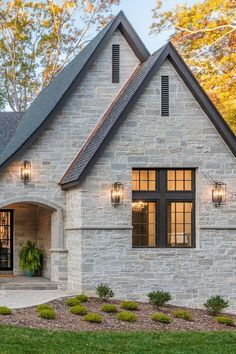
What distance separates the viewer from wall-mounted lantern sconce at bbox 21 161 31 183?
17.1 meters

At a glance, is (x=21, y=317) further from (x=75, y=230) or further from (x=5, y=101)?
A: (x=5, y=101)

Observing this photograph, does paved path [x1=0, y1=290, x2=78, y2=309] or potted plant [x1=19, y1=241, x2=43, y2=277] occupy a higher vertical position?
potted plant [x1=19, y1=241, x2=43, y2=277]

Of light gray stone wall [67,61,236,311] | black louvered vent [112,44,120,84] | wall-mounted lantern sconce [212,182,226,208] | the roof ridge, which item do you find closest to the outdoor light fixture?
light gray stone wall [67,61,236,311]

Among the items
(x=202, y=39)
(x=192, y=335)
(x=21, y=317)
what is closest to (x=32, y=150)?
(x=21, y=317)

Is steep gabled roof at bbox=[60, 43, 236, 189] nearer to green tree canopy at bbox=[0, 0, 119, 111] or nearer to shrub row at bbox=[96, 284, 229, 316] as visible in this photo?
shrub row at bbox=[96, 284, 229, 316]

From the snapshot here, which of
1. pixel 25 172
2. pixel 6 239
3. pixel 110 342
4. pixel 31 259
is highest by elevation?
pixel 25 172

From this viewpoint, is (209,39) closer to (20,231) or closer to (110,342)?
(20,231)

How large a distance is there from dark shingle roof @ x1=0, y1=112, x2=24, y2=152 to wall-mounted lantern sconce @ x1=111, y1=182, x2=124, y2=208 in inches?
212

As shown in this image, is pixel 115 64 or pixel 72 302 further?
pixel 115 64

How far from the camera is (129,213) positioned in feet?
52.5

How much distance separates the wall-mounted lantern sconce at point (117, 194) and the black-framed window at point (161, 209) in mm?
420

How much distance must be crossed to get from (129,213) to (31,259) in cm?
448

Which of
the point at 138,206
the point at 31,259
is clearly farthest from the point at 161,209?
the point at 31,259

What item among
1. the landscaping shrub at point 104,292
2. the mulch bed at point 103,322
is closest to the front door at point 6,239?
the landscaping shrub at point 104,292
